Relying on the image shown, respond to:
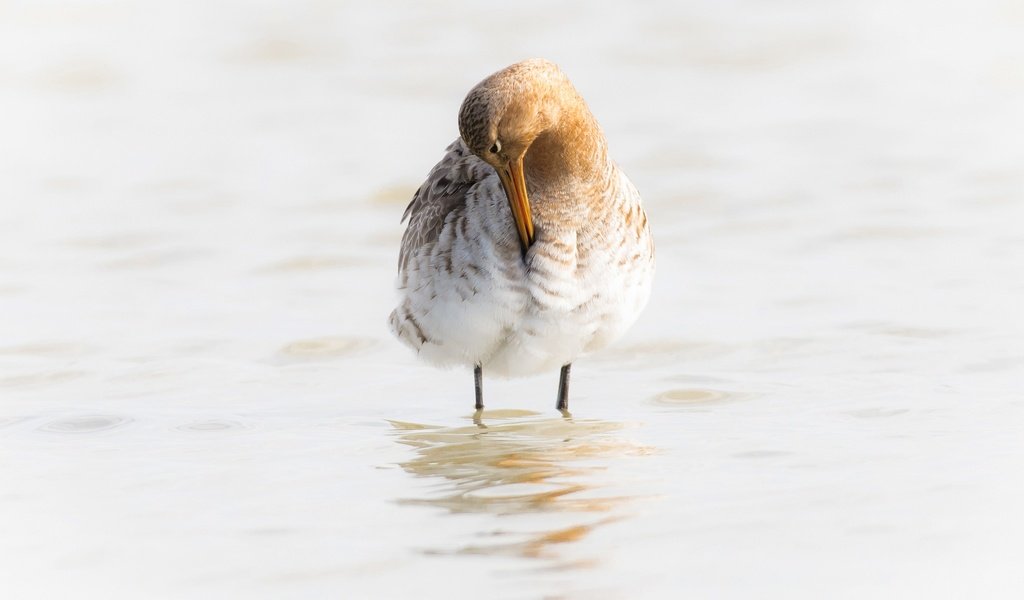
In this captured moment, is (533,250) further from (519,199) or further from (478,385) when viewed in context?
(478,385)

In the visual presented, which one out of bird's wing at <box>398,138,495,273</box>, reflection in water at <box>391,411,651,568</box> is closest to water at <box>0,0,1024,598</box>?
reflection in water at <box>391,411,651,568</box>

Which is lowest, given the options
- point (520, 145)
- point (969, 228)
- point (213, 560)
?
point (213, 560)

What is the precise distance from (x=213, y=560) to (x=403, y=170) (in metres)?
6.84

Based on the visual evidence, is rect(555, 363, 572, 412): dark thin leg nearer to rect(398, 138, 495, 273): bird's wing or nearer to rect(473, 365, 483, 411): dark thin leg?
rect(473, 365, 483, 411): dark thin leg

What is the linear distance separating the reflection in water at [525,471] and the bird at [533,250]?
1.04ft

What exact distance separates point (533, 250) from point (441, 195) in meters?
0.63

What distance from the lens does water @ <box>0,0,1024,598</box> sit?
4.91 metres

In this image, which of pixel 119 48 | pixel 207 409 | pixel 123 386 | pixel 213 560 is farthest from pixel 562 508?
pixel 119 48

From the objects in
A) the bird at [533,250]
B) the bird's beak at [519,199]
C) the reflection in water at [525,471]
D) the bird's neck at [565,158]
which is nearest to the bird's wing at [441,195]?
the bird at [533,250]

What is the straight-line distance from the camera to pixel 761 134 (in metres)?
11.9

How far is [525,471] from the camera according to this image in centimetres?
580

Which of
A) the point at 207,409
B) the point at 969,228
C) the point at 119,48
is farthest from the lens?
the point at 119,48

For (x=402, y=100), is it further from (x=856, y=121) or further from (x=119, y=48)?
(x=856, y=121)

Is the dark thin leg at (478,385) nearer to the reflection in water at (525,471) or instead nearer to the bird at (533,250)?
the reflection in water at (525,471)
